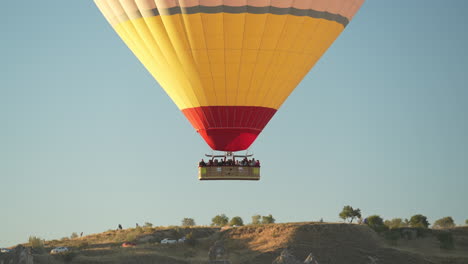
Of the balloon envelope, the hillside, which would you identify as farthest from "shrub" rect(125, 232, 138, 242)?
the balloon envelope

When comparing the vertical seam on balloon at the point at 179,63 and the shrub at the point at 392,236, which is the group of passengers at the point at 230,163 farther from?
the shrub at the point at 392,236

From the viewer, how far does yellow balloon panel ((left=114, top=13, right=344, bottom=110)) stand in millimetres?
33062

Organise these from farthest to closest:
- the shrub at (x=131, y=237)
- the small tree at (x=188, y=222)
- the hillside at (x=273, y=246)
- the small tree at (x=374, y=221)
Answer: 1. the small tree at (x=188, y=222)
2. the small tree at (x=374, y=221)
3. the shrub at (x=131, y=237)
4. the hillside at (x=273, y=246)

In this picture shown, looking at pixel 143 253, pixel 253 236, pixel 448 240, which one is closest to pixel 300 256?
pixel 253 236

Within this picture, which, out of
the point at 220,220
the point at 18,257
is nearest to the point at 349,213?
the point at 220,220

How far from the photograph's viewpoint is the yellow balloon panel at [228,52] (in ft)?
108

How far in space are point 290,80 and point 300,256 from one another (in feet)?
50.7

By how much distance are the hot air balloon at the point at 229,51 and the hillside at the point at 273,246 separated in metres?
13.8

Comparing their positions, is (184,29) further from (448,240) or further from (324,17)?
(448,240)

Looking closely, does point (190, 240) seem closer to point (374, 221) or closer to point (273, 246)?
Result: point (273, 246)

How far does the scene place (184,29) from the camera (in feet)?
109

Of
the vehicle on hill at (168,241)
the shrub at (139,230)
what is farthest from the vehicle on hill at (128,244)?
the shrub at (139,230)

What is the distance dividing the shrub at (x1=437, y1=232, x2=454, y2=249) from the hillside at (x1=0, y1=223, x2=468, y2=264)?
0.41 m

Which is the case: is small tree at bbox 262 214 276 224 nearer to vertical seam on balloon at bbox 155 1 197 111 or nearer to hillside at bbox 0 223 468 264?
hillside at bbox 0 223 468 264
